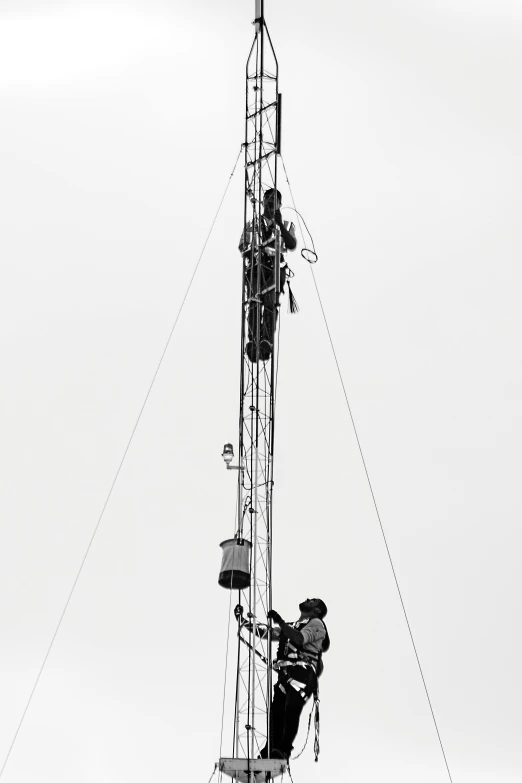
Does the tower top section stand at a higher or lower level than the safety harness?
higher

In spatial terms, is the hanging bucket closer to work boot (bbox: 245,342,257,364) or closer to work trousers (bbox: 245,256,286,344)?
work boot (bbox: 245,342,257,364)

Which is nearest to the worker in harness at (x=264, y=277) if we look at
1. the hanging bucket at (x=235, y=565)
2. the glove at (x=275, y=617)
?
the hanging bucket at (x=235, y=565)

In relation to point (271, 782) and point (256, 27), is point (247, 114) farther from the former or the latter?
point (271, 782)

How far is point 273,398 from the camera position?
599 inches

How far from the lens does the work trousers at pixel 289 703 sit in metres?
13.4

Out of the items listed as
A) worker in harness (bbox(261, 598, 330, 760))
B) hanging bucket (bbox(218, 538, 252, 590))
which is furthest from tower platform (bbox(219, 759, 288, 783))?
hanging bucket (bbox(218, 538, 252, 590))

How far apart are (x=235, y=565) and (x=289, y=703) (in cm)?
171

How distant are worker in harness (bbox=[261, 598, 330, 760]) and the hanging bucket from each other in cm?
66

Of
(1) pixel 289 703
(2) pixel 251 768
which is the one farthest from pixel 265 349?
(2) pixel 251 768

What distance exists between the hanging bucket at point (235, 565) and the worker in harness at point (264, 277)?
262 centimetres

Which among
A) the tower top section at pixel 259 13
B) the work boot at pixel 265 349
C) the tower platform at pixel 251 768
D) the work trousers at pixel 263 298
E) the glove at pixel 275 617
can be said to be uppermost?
the tower top section at pixel 259 13

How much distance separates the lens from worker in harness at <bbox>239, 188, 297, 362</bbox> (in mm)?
15320

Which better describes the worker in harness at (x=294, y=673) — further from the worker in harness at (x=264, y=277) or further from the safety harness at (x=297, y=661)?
the worker in harness at (x=264, y=277)

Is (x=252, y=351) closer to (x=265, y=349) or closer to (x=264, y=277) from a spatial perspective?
(x=265, y=349)
